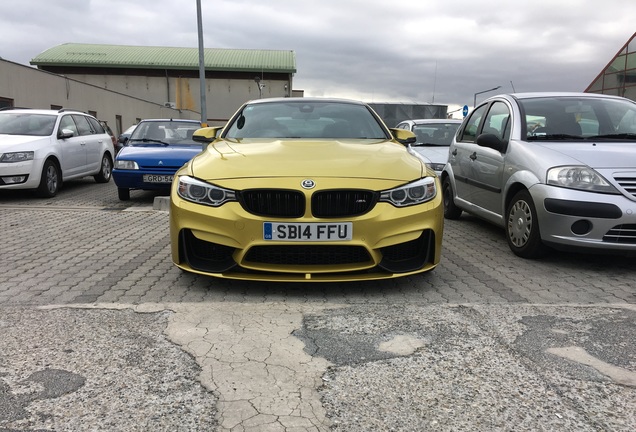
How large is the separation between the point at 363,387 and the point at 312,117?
3141mm

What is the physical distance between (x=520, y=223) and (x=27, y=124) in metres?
8.57

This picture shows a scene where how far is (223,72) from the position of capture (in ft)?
157

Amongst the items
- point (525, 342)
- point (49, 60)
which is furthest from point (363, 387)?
point (49, 60)

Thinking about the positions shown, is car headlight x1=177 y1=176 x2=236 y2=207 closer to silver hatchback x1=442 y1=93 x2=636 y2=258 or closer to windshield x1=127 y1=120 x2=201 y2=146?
silver hatchback x1=442 y1=93 x2=636 y2=258

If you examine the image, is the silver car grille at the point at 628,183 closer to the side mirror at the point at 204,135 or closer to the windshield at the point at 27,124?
the side mirror at the point at 204,135

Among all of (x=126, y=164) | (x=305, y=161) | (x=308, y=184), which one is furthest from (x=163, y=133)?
(x=308, y=184)

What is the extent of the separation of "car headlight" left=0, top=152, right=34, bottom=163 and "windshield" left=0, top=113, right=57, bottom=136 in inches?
33.4

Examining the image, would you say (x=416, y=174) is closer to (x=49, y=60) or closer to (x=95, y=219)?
(x=95, y=219)

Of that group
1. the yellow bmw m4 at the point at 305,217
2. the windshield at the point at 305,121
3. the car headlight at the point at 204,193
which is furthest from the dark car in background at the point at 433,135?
the car headlight at the point at 204,193

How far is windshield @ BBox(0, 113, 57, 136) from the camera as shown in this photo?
29.4 feet

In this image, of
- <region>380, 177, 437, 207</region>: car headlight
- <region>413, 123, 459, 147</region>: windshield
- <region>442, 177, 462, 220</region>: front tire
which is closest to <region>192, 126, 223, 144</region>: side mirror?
<region>380, 177, 437, 207</region>: car headlight

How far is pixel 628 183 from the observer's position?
13.3 feet

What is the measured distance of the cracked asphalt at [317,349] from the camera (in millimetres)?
2078

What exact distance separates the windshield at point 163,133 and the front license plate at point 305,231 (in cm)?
628
